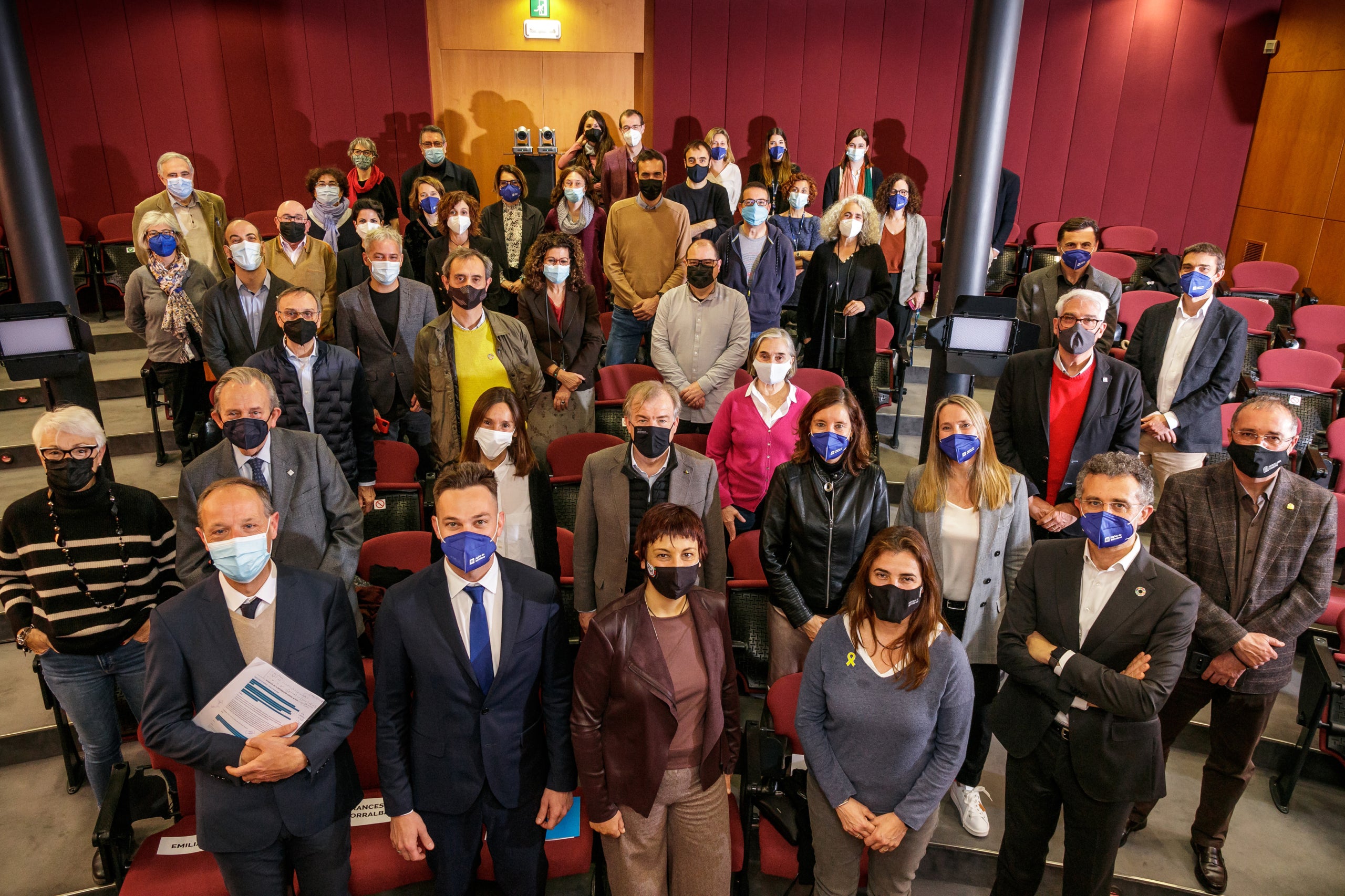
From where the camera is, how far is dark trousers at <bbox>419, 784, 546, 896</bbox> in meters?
2.45

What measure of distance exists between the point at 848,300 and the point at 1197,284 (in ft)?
5.63

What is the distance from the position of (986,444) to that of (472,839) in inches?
82.5

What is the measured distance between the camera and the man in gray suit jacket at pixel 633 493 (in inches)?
119

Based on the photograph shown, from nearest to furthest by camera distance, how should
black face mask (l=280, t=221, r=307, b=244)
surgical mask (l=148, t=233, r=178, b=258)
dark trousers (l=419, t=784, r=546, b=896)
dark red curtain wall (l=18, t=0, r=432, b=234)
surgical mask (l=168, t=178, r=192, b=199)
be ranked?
dark trousers (l=419, t=784, r=546, b=896), surgical mask (l=148, t=233, r=178, b=258), black face mask (l=280, t=221, r=307, b=244), surgical mask (l=168, t=178, r=192, b=199), dark red curtain wall (l=18, t=0, r=432, b=234)

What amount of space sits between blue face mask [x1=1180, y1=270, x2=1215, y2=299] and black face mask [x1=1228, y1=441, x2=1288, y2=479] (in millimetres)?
1359

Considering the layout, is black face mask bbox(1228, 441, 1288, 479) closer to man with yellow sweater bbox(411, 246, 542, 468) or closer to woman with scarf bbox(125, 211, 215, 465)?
man with yellow sweater bbox(411, 246, 542, 468)

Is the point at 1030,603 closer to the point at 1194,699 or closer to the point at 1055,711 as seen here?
the point at 1055,711

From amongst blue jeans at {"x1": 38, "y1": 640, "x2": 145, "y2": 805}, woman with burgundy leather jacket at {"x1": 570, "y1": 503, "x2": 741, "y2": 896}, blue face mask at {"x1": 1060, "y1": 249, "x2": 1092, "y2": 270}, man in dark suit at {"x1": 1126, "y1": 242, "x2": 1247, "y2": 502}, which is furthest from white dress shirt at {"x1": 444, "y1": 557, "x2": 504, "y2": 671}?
blue face mask at {"x1": 1060, "y1": 249, "x2": 1092, "y2": 270}

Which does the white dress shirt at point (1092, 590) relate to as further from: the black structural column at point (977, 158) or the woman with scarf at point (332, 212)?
Result: the woman with scarf at point (332, 212)

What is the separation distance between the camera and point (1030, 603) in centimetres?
267

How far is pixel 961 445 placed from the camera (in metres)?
2.90

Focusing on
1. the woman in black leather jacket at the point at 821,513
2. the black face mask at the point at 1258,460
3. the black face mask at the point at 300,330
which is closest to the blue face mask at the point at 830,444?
the woman in black leather jacket at the point at 821,513

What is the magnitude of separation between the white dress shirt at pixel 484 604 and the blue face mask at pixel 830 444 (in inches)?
47.2

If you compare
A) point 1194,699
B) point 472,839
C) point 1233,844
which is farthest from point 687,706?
point 1233,844
